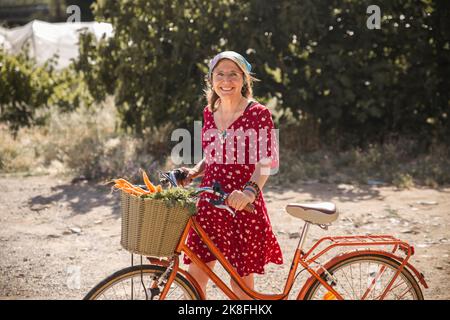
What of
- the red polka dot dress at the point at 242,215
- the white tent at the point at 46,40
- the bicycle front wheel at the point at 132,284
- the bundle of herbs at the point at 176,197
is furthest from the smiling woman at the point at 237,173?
the white tent at the point at 46,40

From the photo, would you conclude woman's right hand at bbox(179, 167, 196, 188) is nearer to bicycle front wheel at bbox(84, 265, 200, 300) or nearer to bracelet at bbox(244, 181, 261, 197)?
bracelet at bbox(244, 181, 261, 197)

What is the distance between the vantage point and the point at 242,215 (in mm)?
3170

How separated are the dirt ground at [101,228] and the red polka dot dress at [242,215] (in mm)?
1240

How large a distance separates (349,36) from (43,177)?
4.79 m

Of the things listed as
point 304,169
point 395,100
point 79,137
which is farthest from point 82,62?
point 395,100

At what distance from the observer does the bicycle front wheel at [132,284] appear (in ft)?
9.01

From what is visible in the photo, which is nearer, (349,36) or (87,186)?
(87,186)

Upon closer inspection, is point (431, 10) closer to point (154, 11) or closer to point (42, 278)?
point (154, 11)

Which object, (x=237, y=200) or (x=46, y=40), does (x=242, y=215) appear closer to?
(x=237, y=200)

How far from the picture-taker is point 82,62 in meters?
8.71

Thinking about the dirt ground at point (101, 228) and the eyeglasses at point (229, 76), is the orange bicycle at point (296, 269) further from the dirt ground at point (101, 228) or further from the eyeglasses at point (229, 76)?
the dirt ground at point (101, 228)

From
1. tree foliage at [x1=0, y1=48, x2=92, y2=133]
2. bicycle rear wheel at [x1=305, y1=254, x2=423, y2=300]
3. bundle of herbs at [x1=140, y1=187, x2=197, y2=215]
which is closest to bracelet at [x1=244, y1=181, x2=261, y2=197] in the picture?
bundle of herbs at [x1=140, y1=187, x2=197, y2=215]

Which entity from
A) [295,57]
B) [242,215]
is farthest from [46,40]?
[242,215]

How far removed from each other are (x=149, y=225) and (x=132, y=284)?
401 mm
